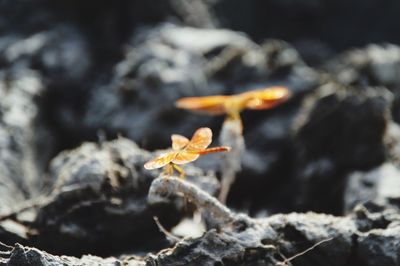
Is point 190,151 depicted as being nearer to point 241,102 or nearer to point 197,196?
point 197,196

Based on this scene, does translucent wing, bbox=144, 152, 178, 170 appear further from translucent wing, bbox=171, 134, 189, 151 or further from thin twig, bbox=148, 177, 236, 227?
thin twig, bbox=148, 177, 236, 227

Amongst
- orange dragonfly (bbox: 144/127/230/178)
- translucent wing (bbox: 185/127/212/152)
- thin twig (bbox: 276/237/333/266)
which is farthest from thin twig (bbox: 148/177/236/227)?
thin twig (bbox: 276/237/333/266)

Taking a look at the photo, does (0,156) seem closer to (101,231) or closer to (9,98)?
(9,98)

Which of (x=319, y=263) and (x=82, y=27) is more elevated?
(x=82, y=27)

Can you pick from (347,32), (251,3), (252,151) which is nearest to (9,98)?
(252,151)

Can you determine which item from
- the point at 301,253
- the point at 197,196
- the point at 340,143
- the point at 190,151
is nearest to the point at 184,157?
the point at 190,151

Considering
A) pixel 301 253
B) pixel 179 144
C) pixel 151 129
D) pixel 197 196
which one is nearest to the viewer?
pixel 179 144

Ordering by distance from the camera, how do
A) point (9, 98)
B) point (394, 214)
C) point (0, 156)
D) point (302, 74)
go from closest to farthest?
point (394, 214) < point (0, 156) < point (9, 98) < point (302, 74)
